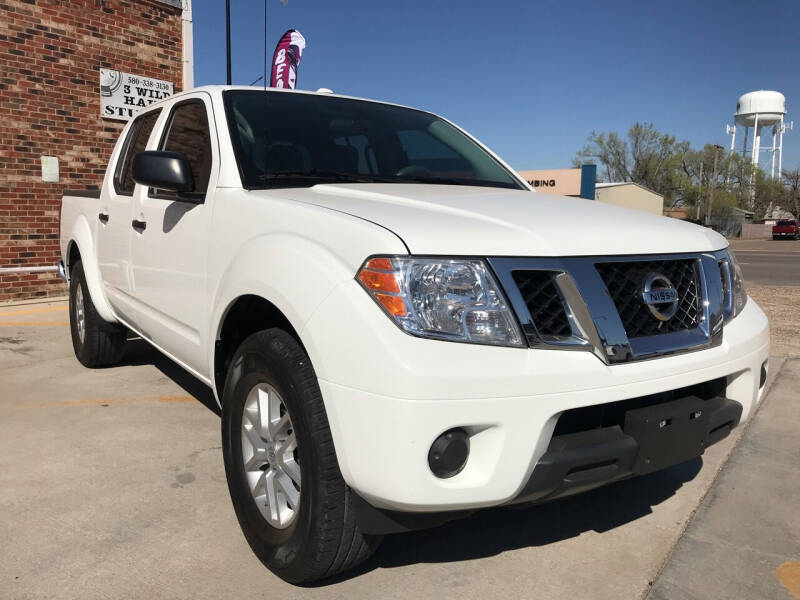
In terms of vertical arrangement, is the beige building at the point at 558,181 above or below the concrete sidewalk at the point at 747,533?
above

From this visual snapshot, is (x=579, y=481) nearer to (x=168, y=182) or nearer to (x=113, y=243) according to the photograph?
(x=168, y=182)

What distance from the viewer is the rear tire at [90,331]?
472 cm

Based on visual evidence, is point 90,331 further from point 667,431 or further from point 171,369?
point 667,431

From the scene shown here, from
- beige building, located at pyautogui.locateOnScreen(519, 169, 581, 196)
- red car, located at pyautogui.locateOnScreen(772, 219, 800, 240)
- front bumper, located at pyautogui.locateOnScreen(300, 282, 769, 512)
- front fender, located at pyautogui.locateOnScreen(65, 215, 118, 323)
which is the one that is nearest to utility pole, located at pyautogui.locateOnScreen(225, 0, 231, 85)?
front fender, located at pyautogui.locateOnScreen(65, 215, 118, 323)

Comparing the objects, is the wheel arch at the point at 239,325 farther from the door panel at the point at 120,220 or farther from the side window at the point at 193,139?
the door panel at the point at 120,220

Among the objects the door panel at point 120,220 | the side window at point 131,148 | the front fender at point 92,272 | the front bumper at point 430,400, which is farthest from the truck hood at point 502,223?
the front fender at point 92,272

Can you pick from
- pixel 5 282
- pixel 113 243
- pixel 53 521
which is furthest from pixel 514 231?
pixel 5 282

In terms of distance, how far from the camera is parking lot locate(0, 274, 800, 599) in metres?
2.29

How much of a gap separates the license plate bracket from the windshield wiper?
5.01 feet

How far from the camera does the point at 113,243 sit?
13.4 ft

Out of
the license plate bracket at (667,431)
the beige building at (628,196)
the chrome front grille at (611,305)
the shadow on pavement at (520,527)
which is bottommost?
the shadow on pavement at (520,527)

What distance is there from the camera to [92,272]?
4.54 metres

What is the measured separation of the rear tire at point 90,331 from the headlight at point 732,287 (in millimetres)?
3896

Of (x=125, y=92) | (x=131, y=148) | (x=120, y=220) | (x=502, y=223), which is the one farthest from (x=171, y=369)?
(x=125, y=92)
